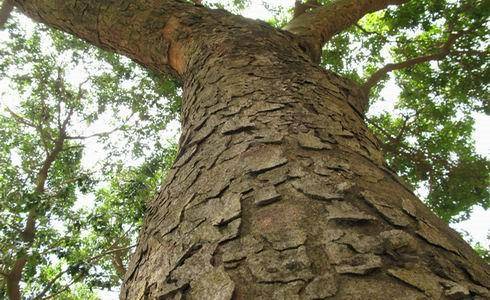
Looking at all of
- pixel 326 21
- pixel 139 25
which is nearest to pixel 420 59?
pixel 326 21

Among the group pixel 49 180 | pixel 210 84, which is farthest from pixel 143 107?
pixel 210 84

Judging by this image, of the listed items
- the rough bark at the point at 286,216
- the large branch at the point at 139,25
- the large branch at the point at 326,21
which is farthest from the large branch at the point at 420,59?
the rough bark at the point at 286,216

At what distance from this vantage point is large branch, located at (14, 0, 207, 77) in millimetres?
2406

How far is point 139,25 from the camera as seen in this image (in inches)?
97.7

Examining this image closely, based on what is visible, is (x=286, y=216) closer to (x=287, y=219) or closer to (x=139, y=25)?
(x=287, y=219)

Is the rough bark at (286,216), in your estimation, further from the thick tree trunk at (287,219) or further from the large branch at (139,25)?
the large branch at (139,25)

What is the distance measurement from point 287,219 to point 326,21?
295cm

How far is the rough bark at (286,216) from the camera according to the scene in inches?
28.2

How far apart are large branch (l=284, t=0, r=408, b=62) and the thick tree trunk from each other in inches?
61.9

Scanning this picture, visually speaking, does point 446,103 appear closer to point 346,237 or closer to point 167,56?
point 167,56

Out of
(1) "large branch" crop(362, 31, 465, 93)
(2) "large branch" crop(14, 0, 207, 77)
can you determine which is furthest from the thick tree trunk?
(1) "large branch" crop(362, 31, 465, 93)

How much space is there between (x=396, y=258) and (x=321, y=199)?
209 millimetres

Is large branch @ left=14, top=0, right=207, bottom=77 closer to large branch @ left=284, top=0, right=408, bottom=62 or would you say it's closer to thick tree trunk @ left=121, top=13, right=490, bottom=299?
large branch @ left=284, top=0, right=408, bottom=62

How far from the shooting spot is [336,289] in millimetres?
668
